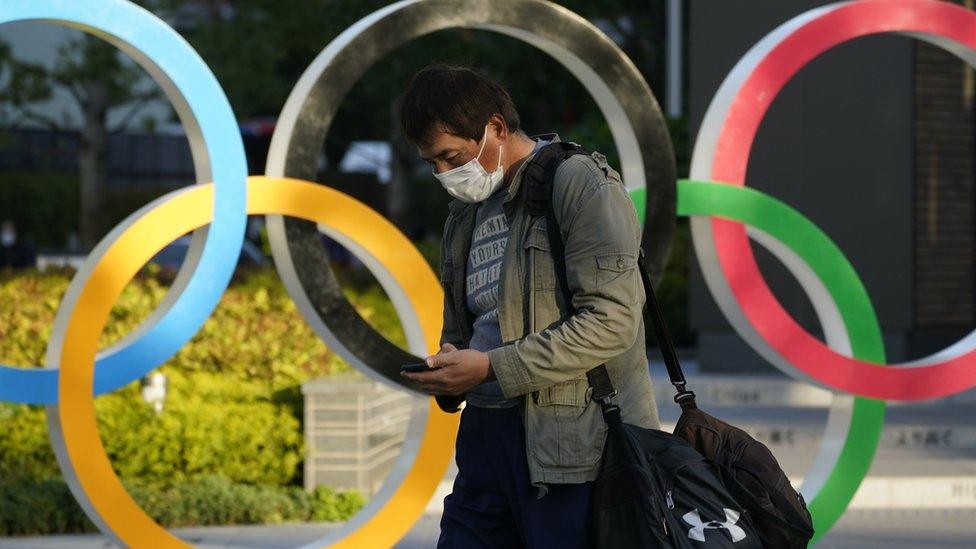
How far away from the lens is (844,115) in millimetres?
12406

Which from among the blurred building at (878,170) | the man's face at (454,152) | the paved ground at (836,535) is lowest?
the paved ground at (836,535)

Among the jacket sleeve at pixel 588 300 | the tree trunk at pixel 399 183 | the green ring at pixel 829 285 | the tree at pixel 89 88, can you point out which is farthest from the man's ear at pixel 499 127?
the tree trunk at pixel 399 183

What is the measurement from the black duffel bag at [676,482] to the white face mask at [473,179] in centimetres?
9

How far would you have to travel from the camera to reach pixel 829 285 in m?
6.77

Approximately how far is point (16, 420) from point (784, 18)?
747 centimetres

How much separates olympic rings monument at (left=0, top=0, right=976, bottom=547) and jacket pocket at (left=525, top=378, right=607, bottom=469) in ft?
8.83

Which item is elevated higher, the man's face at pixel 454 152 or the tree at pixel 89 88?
the tree at pixel 89 88

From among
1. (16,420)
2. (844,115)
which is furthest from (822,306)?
(844,115)

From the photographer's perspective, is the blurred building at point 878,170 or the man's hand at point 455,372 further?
the blurred building at point 878,170

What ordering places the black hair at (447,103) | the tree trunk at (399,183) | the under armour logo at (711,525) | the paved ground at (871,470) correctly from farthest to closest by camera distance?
the tree trunk at (399,183) → the paved ground at (871,470) → the black hair at (447,103) → the under armour logo at (711,525)

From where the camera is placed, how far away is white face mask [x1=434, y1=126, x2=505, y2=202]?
11.9 feet

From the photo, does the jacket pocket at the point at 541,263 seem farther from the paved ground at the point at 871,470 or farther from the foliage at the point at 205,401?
the foliage at the point at 205,401

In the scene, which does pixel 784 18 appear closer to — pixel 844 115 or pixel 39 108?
pixel 844 115

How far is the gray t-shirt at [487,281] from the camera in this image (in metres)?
3.69
